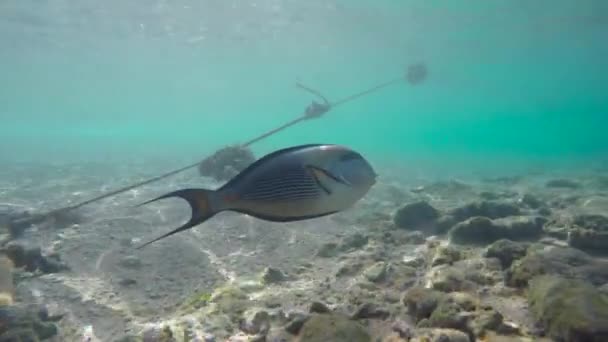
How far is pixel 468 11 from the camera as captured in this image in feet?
101

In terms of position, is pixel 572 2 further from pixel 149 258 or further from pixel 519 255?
pixel 149 258

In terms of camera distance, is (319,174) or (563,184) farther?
(563,184)

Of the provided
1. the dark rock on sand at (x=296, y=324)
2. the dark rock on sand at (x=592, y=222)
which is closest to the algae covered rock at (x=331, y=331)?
the dark rock on sand at (x=296, y=324)

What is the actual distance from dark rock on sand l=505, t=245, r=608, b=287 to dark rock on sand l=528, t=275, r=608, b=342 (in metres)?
0.59

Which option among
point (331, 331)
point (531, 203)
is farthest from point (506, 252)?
point (531, 203)

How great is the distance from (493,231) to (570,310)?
3758 mm

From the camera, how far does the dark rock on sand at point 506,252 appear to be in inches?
198

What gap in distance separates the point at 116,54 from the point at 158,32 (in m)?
12.0

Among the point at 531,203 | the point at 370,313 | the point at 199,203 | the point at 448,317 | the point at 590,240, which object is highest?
the point at 531,203

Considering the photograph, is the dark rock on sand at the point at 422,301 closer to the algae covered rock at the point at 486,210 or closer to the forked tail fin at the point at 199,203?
the forked tail fin at the point at 199,203

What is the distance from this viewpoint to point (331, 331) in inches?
127

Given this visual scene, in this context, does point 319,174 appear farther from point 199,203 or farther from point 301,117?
point 301,117

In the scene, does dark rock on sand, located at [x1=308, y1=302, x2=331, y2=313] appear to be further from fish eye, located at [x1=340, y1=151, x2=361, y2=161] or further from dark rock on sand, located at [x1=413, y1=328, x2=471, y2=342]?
fish eye, located at [x1=340, y1=151, x2=361, y2=161]

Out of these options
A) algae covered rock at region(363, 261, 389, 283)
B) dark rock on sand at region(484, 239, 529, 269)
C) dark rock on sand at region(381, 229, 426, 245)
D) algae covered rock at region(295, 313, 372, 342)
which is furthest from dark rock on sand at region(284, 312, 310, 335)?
dark rock on sand at region(381, 229, 426, 245)
